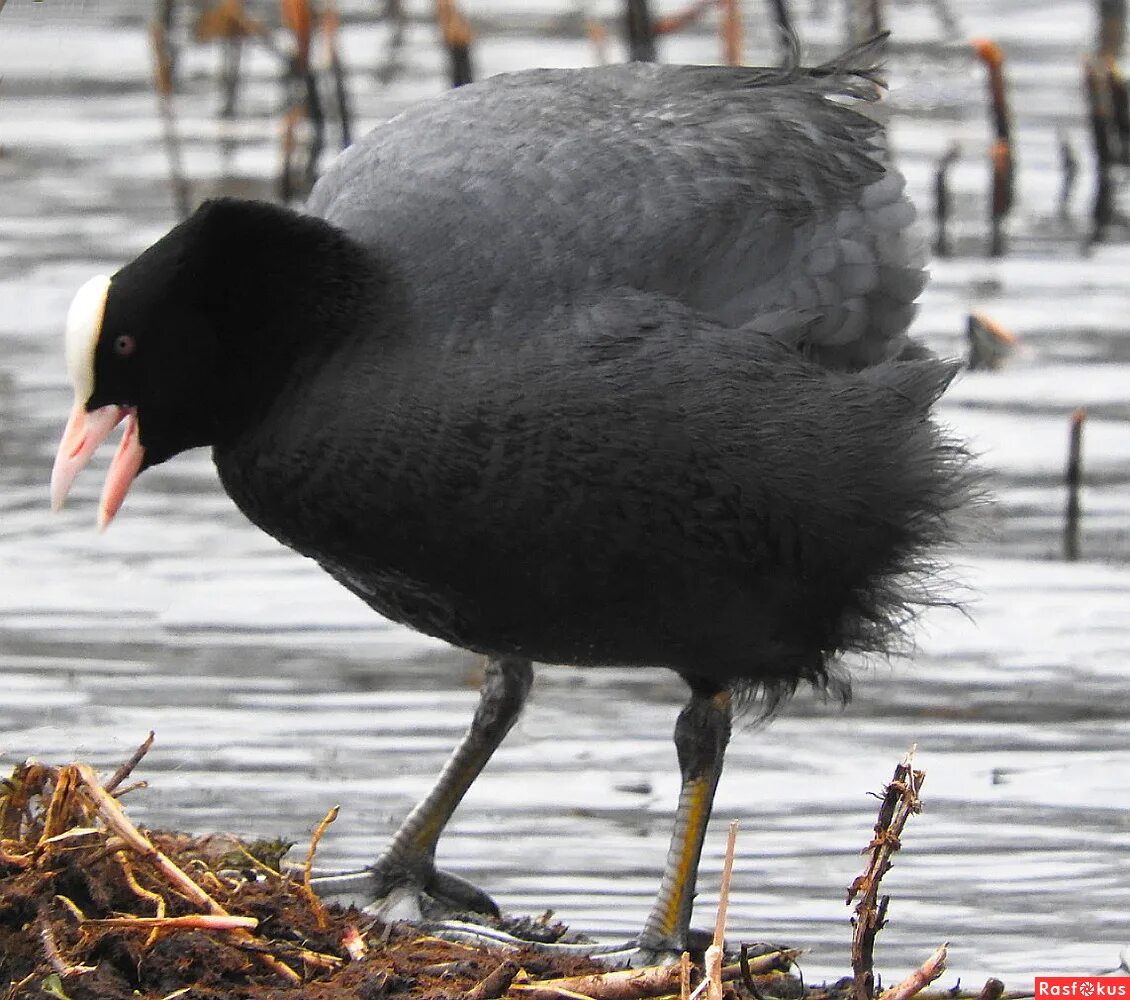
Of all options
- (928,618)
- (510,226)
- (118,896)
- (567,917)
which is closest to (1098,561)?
(928,618)

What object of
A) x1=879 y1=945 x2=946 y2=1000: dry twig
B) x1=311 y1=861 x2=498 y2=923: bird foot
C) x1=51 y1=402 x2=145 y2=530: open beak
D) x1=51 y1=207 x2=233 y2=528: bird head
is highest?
x1=51 y1=207 x2=233 y2=528: bird head

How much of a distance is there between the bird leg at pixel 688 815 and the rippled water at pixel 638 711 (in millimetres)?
190

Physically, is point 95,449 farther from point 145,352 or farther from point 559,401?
point 559,401

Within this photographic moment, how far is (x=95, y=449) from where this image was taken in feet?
13.7

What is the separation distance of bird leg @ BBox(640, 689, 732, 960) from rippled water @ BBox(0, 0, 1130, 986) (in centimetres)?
19

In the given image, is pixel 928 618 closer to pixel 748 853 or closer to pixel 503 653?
pixel 748 853

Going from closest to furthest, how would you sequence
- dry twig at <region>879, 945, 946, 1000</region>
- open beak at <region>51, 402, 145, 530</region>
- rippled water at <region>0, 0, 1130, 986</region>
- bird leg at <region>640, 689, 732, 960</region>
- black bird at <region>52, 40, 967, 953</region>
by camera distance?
dry twig at <region>879, 945, 946, 1000</region>, black bird at <region>52, 40, 967, 953</region>, open beak at <region>51, 402, 145, 530</region>, bird leg at <region>640, 689, 732, 960</region>, rippled water at <region>0, 0, 1130, 986</region>

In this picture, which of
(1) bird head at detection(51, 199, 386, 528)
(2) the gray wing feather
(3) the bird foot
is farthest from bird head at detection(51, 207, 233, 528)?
(3) the bird foot

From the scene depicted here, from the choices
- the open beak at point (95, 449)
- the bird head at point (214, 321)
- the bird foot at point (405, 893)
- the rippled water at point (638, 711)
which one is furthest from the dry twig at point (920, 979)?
the open beak at point (95, 449)

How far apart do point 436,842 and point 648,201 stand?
50.5 inches

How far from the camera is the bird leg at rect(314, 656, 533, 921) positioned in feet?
15.1

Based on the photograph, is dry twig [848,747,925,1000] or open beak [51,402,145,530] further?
open beak [51,402,145,530]

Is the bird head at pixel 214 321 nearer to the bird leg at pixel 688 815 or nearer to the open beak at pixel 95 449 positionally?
the open beak at pixel 95 449

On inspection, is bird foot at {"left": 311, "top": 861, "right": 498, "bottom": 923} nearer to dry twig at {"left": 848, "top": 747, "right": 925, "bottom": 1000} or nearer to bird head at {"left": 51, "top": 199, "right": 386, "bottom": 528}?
bird head at {"left": 51, "top": 199, "right": 386, "bottom": 528}
